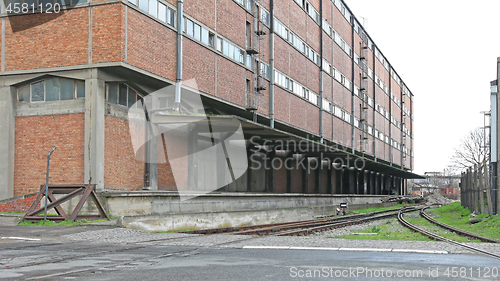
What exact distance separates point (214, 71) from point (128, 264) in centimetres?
2223

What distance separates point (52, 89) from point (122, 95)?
3.15 m

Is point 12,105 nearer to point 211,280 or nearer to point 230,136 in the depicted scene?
point 230,136

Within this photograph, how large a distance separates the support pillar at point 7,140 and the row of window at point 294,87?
2062cm

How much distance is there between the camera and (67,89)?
22.8 meters

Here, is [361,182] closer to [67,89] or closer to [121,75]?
[121,75]

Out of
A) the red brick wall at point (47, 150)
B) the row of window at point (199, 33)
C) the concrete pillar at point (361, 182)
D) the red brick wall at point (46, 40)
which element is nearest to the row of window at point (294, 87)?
the row of window at point (199, 33)

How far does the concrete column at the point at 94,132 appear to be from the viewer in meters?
21.8

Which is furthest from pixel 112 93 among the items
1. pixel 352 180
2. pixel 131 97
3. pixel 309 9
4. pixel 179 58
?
pixel 352 180

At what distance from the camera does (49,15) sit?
22.8 metres

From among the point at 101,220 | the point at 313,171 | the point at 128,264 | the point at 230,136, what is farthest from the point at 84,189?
the point at 313,171

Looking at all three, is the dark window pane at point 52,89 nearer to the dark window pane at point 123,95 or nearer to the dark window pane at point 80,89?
the dark window pane at point 80,89

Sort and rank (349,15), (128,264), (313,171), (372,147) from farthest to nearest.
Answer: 1. (372,147)
2. (349,15)
3. (313,171)
4. (128,264)

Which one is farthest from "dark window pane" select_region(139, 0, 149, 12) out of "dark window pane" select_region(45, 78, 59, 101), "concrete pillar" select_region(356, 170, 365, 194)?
"concrete pillar" select_region(356, 170, 365, 194)

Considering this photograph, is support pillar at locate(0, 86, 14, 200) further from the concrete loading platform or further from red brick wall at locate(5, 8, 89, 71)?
the concrete loading platform
